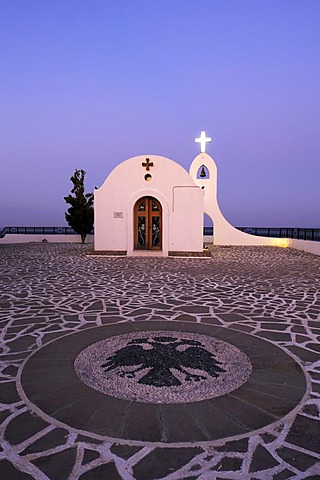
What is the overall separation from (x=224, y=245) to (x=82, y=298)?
15.8m

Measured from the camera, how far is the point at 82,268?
11344 mm

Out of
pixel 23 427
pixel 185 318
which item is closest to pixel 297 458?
pixel 23 427

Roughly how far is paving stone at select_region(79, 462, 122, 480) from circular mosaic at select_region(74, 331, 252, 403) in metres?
0.81

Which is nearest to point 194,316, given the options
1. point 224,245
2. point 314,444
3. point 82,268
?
point 314,444

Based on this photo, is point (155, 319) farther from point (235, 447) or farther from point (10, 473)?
point (10, 473)

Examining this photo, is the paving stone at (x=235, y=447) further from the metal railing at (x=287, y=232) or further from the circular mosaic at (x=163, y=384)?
the metal railing at (x=287, y=232)

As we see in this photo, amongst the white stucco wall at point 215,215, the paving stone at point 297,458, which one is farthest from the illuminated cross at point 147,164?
the paving stone at point 297,458

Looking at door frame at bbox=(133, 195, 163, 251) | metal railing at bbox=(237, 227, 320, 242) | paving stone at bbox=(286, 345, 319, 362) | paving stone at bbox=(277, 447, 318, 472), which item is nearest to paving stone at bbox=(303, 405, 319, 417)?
paving stone at bbox=(277, 447, 318, 472)

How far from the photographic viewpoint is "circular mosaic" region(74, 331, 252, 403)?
3137 mm

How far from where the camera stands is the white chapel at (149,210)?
1577 centimetres

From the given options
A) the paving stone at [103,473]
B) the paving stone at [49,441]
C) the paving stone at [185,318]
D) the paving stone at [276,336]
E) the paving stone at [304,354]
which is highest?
the paving stone at [185,318]

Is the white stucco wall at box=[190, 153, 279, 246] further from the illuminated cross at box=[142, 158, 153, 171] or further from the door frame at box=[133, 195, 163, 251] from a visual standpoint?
the illuminated cross at box=[142, 158, 153, 171]

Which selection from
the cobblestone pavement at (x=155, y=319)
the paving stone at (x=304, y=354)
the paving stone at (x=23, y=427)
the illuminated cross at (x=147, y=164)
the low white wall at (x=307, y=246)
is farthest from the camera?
the low white wall at (x=307, y=246)

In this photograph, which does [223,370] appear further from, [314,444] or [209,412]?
[314,444]
